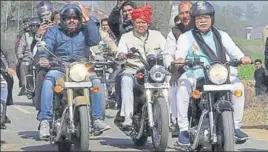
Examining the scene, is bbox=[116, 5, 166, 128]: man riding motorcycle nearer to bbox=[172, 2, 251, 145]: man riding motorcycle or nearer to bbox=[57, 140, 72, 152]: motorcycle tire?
bbox=[57, 140, 72, 152]: motorcycle tire

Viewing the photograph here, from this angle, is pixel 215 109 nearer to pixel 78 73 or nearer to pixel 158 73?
pixel 158 73

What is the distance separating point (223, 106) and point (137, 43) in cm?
217

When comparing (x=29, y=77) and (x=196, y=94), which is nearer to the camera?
(x=196, y=94)

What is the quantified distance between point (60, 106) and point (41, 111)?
0.24 m

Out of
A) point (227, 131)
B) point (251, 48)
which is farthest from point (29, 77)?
point (251, 48)

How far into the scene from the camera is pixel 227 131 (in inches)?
305

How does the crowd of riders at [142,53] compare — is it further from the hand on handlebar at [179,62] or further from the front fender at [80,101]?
the front fender at [80,101]

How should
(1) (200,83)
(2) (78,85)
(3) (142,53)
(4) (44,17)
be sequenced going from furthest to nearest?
(4) (44,17), (3) (142,53), (1) (200,83), (2) (78,85)

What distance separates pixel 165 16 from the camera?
126ft

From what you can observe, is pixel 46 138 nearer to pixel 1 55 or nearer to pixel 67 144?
pixel 67 144

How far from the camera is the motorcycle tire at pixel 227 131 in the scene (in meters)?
7.75

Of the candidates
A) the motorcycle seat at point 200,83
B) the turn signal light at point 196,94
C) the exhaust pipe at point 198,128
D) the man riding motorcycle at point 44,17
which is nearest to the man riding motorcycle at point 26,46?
the man riding motorcycle at point 44,17

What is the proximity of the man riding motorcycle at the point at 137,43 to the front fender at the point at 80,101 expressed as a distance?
1013 millimetres

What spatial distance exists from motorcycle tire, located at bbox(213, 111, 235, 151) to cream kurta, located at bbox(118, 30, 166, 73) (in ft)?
6.70
